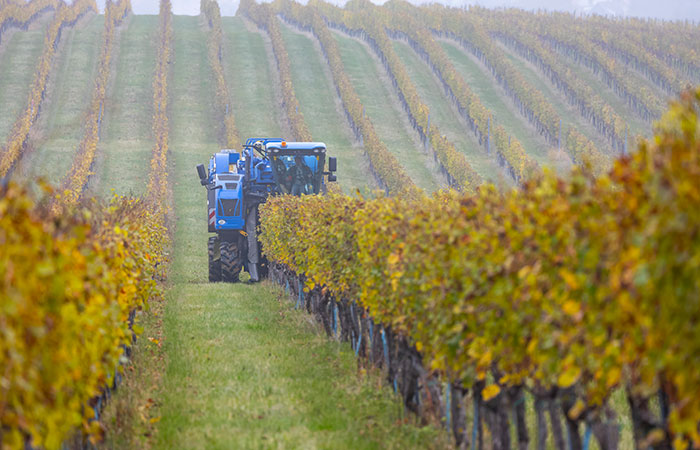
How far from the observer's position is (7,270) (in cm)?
420

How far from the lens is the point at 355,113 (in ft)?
210

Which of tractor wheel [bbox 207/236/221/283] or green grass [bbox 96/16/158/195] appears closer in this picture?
tractor wheel [bbox 207/236/221/283]

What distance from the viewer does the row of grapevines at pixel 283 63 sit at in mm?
60781

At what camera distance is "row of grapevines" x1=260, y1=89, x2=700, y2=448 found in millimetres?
3889

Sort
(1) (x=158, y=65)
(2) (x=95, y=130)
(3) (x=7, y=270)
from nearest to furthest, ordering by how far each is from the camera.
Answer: (3) (x=7, y=270), (2) (x=95, y=130), (1) (x=158, y=65)

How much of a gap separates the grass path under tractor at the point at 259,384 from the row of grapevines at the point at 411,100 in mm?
14781

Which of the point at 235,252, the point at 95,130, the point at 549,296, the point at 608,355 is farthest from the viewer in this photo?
the point at 95,130

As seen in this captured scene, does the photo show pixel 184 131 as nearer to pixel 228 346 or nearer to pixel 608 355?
pixel 228 346

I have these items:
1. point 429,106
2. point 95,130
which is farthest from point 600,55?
point 95,130

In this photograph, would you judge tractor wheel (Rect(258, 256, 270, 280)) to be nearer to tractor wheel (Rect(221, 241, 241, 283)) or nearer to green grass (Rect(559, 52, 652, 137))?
tractor wheel (Rect(221, 241, 241, 283))

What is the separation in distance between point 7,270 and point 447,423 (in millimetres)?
5685

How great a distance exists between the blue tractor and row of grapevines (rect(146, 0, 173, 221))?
4158 millimetres

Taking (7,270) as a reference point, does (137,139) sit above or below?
above

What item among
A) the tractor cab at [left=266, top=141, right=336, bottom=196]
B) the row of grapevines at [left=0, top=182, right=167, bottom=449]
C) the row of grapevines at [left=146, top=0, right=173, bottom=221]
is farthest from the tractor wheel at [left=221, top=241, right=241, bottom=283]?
the row of grapevines at [left=0, top=182, right=167, bottom=449]
